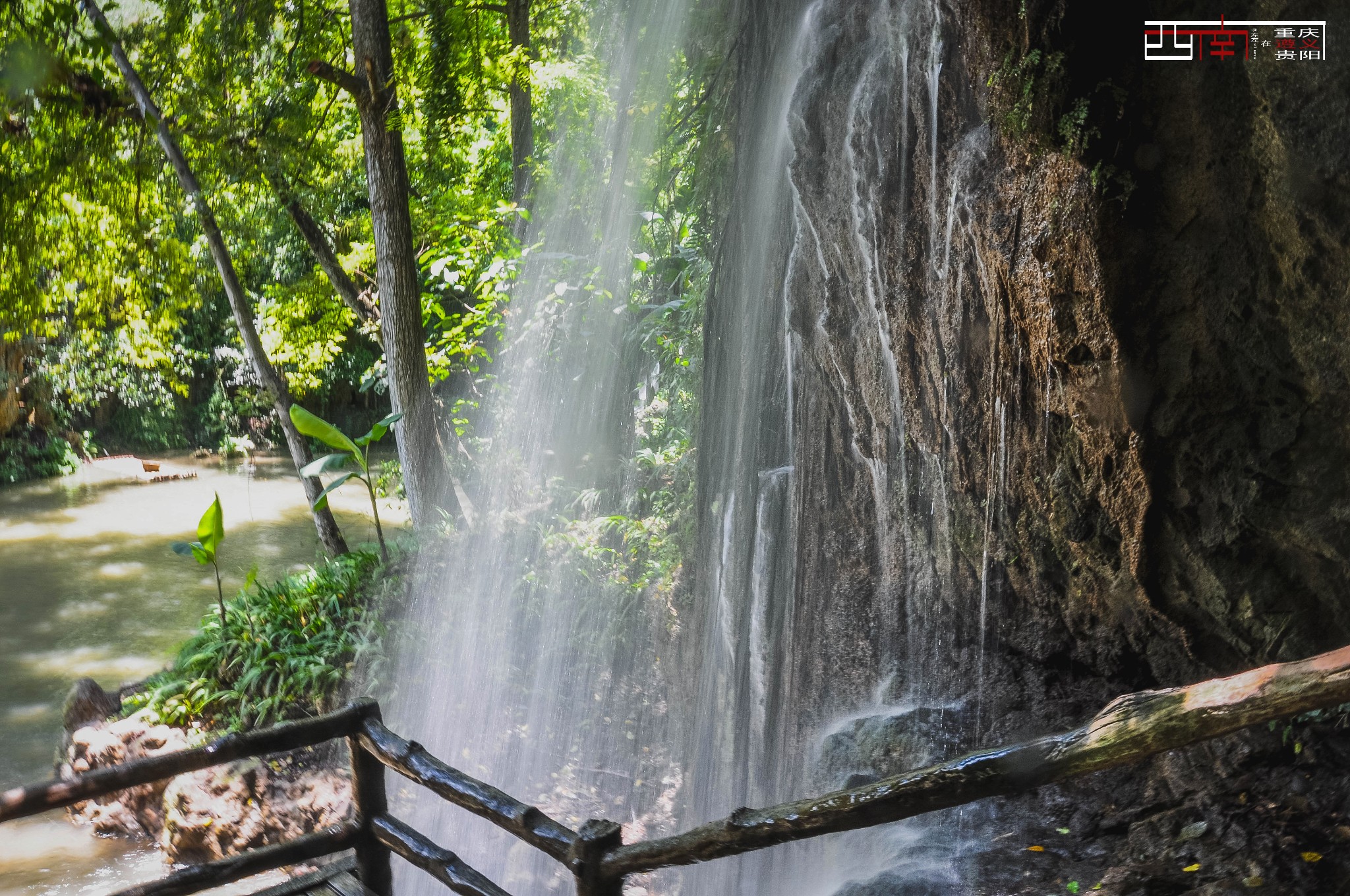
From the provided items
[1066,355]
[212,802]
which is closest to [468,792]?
[1066,355]

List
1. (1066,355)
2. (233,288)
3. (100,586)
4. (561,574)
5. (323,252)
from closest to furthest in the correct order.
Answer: (1066,355) → (233,288) → (561,574) → (323,252) → (100,586)

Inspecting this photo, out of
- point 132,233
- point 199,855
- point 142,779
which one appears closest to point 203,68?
point 132,233

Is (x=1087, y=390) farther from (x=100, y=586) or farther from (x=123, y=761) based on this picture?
(x=100, y=586)

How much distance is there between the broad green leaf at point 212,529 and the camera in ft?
26.4

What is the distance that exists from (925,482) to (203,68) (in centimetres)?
762

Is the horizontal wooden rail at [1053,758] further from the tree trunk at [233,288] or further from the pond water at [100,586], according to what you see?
the tree trunk at [233,288]

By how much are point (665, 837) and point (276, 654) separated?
6.11 m

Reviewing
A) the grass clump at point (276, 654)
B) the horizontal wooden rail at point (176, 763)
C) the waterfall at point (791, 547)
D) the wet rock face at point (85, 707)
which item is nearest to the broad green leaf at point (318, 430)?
the grass clump at point (276, 654)

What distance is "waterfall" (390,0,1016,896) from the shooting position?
15.1 ft

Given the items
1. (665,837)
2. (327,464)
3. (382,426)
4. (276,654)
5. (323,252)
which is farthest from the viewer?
(323,252)

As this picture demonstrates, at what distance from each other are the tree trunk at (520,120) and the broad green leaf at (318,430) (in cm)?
323

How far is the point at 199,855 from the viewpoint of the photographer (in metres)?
6.84

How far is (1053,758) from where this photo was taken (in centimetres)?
206

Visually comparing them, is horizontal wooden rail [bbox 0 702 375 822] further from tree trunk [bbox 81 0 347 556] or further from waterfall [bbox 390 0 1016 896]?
tree trunk [bbox 81 0 347 556]
